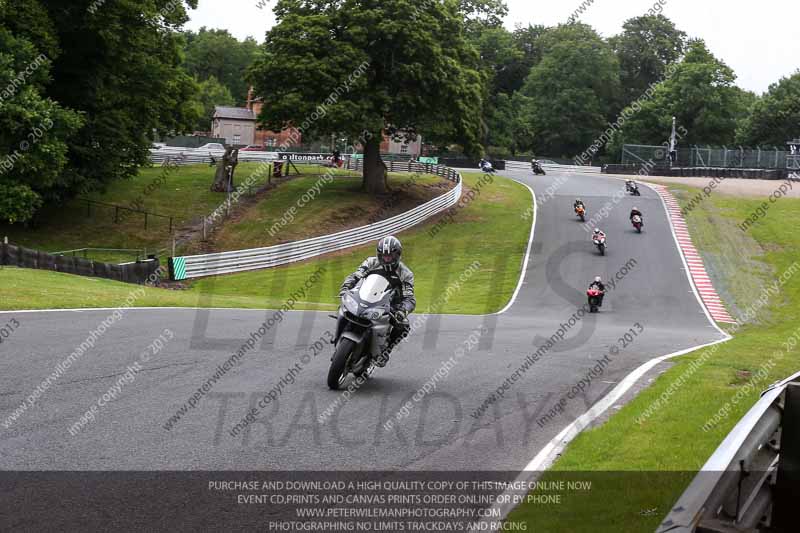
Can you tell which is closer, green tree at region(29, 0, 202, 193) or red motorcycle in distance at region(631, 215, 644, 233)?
green tree at region(29, 0, 202, 193)

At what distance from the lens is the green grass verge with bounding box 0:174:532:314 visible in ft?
64.3

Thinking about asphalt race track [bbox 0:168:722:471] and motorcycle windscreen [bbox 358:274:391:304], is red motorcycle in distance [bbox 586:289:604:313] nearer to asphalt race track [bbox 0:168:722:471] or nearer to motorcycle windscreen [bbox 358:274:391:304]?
asphalt race track [bbox 0:168:722:471]

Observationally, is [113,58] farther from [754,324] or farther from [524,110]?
[524,110]

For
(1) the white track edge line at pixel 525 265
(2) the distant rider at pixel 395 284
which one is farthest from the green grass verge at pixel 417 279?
(2) the distant rider at pixel 395 284

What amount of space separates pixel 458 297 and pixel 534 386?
18478 mm

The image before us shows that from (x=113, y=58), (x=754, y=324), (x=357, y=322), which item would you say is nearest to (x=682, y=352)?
(x=357, y=322)

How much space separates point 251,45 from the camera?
14912cm

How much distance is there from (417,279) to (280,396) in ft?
79.1

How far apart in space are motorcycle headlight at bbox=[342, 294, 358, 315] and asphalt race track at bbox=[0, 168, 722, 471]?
1019 millimetres

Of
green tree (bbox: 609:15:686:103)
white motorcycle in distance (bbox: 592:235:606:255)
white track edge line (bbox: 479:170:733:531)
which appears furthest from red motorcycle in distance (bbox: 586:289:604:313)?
green tree (bbox: 609:15:686:103)

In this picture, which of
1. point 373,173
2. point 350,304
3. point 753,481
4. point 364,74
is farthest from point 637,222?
point 753,481

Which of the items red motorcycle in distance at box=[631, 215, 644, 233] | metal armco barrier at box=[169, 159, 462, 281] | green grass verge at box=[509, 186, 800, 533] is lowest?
metal armco barrier at box=[169, 159, 462, 281]

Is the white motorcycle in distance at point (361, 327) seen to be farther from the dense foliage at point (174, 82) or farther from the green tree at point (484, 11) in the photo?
the green tree at point (484, 11)

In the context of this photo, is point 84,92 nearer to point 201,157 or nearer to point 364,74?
point 364,74
